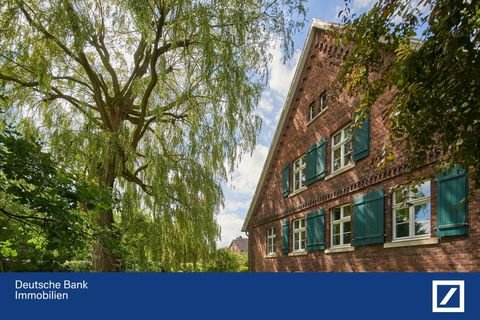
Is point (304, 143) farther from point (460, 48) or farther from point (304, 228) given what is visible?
point (460, 48)

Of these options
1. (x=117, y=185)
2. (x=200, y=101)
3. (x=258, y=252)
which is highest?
(x=200, y=101)

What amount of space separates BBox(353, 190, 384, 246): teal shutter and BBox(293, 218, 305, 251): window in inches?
165

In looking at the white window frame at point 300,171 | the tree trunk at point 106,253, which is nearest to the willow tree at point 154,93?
the tree trunk at point 106,253

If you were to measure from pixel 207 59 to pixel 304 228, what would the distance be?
7.36 metres

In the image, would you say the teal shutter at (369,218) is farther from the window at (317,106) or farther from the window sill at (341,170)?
the window at (317,106)

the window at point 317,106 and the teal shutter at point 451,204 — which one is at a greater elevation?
the window at point 317,106

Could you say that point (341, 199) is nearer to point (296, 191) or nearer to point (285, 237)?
point (296, 191)

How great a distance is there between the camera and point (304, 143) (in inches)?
588

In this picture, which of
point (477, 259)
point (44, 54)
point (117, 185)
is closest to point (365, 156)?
point (477, 259)

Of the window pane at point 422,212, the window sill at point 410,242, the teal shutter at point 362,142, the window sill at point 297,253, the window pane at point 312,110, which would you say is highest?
the window pane at point 312,110

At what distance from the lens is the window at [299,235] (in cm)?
1469

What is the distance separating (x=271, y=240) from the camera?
18.2 m

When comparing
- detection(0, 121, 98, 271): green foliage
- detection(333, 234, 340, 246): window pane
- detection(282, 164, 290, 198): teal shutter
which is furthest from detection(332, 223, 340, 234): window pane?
detection(0, 121, 98, 271): green foliage

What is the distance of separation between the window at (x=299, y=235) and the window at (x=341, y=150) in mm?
3202
